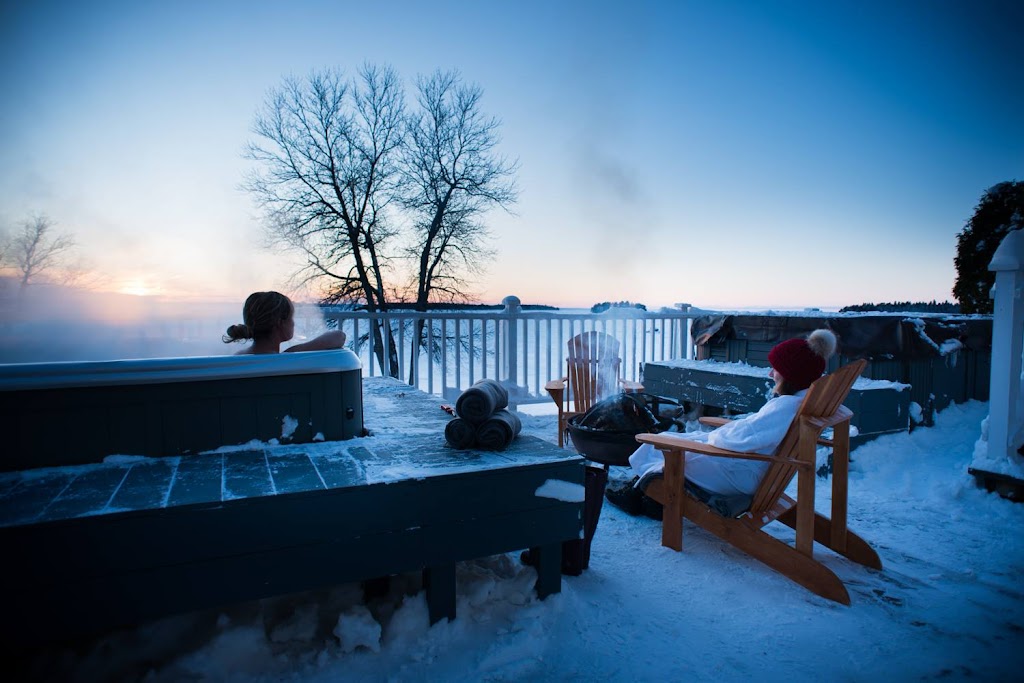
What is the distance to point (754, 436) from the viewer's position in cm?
221

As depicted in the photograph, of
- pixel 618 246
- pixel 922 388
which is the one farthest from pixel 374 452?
pixel 618 246

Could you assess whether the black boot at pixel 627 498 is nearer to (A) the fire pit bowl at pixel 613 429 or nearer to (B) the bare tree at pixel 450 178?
(A) the fire pit bowl at pixel 613 429

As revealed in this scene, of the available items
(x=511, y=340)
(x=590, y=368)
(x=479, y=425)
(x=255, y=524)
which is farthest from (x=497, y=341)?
(x=255, y=524)

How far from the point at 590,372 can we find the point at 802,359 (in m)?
2.24

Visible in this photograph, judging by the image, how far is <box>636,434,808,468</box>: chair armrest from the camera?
2004mm

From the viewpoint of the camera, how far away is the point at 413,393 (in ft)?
10.6

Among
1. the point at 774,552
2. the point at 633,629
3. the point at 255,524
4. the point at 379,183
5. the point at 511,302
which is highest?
the point at 379,183

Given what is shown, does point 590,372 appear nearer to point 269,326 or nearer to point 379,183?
point 269,326

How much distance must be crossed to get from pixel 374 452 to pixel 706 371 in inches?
157

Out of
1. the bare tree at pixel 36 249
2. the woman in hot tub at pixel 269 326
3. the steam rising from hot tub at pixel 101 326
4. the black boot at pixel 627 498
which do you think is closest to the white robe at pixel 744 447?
the black boot at pixel 627 498

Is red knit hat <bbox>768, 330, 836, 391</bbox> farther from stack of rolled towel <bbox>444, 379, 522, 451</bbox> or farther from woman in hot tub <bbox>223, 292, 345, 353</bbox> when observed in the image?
woman in hot tub <bbox>223, 292, 345, 353</bbox>

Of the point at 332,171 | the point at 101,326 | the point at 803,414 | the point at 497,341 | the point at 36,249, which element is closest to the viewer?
the point at 803,414

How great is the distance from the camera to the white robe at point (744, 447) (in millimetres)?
2186

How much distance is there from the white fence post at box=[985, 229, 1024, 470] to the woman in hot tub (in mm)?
3771
